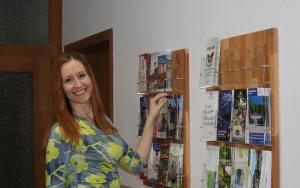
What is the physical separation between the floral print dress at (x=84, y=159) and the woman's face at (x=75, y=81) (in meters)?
0.09

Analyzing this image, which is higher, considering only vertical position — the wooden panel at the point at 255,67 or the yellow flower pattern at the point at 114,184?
the wooden panel at the point at 255,67

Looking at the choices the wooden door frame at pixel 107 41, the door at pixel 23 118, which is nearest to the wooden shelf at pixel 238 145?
the wooden door frame at pixel 107 41

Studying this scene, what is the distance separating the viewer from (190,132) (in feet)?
7.86

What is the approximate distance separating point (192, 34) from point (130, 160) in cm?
68

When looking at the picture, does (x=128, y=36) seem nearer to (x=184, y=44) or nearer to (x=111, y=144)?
(x=184, y=44)

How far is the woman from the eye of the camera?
1943mm

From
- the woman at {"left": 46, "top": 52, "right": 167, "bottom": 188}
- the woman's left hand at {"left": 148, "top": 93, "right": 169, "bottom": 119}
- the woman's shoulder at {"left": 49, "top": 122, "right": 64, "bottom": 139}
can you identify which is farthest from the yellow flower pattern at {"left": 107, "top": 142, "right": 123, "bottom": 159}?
the woman's left hand at {"left": 148, "top": 93, "right": 169, "bottom": 119}

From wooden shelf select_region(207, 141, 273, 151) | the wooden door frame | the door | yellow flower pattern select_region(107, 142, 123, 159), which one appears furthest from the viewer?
the door

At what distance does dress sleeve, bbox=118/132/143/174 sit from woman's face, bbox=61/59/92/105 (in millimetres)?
294

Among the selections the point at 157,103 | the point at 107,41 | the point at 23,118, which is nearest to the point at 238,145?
the point at 157,103

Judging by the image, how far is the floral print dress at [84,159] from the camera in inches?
76.4

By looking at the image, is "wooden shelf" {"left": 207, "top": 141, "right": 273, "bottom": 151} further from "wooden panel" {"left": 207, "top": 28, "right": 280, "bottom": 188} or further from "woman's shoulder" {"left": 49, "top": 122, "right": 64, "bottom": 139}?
"woman's shoulder" {"left": 49, "top": 122, "right": 64, "bottom": 139}

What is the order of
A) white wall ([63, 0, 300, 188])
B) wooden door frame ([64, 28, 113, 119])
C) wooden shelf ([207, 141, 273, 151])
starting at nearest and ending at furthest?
1. white wall ([63, 0, 300, 188])
2. wooden shelf ([207, 141, 273, 151])
3. wooden door frame ([64, 28, 113, 119])

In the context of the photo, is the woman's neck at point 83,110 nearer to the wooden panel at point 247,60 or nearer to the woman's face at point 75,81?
the woman's face at point 75,81
